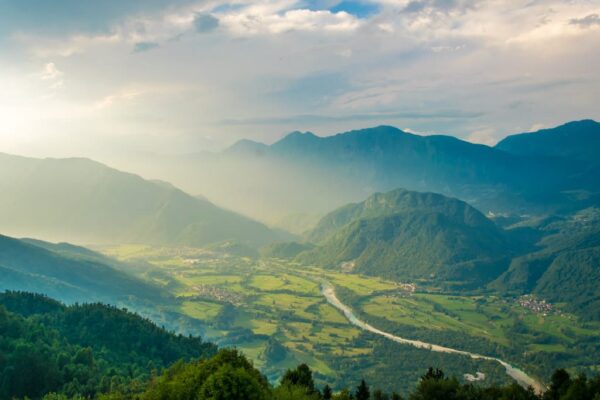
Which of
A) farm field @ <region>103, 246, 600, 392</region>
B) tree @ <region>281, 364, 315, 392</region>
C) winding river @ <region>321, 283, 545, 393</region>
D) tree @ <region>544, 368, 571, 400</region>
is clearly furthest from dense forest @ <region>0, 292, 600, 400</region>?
winding river @ <region>321, 283, 545, 393</region>

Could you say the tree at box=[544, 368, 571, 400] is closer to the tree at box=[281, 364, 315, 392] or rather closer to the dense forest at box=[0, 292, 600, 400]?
the dense forest at box=[0, 292, 600, 400]

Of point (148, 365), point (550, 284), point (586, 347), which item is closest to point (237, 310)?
point (148, 365)

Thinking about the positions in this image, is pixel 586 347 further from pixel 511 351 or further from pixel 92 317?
pixel 92 317

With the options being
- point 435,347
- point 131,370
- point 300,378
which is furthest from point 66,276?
point 300,378

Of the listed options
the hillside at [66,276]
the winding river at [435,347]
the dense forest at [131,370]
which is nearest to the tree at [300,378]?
the dense forest at [131,370]

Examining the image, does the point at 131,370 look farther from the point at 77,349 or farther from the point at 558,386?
the point at 558,386

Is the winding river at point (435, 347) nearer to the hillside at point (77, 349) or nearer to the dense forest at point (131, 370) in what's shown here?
Result: the dense forest at point (131, 370)
